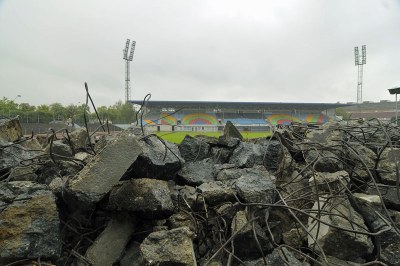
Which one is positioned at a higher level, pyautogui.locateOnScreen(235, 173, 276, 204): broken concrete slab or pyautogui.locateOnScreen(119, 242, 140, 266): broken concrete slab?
pyautogui.locateOnScreen(235, 173, 276, 204): broken concrete slab

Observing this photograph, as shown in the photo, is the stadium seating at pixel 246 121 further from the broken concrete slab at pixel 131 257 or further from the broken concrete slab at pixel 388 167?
the broken concrete slab at pixel 131 257

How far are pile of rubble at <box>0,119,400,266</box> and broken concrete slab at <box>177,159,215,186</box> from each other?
2 cm

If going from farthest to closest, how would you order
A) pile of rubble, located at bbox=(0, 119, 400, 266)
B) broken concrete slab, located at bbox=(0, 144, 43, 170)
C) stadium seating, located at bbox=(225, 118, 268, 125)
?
stadium seating, located at bbox=(225, 118, 268, 125) < broken concrete slab, located at bbox=(0, 144, 43, 170) < pile of rubble, located at bbox=(0, 119, 400, 266)

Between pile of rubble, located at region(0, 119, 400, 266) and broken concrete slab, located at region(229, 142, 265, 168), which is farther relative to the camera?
broken concrete slab, located at region(229, 142, 265, 168)

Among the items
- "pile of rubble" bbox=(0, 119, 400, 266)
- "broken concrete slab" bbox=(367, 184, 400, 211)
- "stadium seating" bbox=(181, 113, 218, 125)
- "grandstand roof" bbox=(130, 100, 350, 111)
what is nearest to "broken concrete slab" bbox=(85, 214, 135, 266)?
"pile of rubble" bbox=(0, 119, 400, 266)

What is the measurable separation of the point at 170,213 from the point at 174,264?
0.60 meters

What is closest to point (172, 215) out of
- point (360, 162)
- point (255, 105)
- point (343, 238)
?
point (343, 238)

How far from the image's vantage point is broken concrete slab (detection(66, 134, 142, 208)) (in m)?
2.50

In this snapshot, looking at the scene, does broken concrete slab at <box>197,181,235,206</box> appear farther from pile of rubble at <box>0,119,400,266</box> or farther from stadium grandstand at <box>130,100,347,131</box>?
stadium grandstand at <box>130,100,347,131</box>

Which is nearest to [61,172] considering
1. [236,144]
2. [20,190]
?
[20,190]

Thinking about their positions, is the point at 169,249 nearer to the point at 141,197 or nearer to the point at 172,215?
the point at 141,197

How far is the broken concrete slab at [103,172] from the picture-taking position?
8.19ft

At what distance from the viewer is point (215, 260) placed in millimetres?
2543

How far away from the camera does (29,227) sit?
7.97 ft
